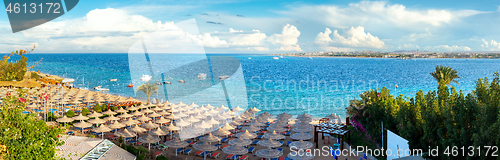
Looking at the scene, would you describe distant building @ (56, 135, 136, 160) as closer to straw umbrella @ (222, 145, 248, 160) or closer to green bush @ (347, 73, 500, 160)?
straw umbrella @ (222, 145, 248, 160)

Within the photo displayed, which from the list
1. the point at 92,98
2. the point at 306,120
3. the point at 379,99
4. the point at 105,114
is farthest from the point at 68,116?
the point at 379,99

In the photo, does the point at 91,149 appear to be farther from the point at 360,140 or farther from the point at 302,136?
Answer: the point at 360,140

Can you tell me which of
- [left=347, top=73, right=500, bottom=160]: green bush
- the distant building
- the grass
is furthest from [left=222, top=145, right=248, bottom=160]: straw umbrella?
[left=347, top=73, right=500, bottom=160]: green bush

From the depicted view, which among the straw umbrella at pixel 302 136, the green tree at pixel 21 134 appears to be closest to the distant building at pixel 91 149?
the green tree at pixel 21 134

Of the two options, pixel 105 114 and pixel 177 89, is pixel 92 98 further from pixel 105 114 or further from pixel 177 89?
pixel 177 89

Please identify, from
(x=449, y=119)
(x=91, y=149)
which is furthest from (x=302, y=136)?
(x=91, y=149)

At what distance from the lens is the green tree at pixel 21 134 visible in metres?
6.46

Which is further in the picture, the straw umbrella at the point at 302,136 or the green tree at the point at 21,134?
the straw umbrella at the point at 302,136

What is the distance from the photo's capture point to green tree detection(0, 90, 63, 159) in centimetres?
646

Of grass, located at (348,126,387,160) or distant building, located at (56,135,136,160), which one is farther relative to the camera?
grass, located at (348,126,387,160)

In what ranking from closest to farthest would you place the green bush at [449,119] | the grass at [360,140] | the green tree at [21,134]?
the green tree at [21,134] → the green bush at [449,119] → the grass at [360,140]

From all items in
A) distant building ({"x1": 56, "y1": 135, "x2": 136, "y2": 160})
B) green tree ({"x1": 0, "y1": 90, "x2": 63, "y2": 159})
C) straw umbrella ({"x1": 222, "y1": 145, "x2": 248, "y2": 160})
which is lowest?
straw umbrella ({"x1": 222, "y1": 145, "x2": 248, "y2": 160})

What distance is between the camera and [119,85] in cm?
7931

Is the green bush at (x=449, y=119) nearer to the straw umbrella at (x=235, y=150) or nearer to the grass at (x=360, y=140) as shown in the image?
the grass at (x=360, y=140)
